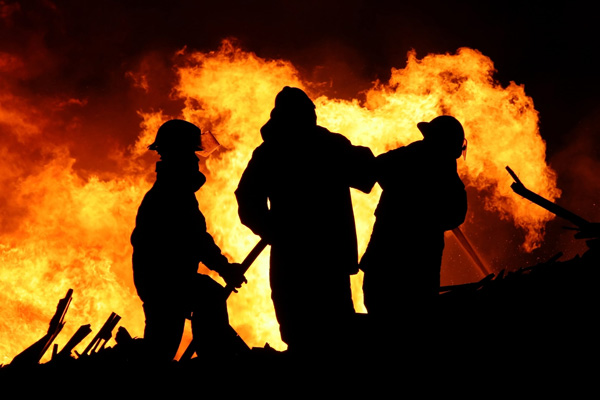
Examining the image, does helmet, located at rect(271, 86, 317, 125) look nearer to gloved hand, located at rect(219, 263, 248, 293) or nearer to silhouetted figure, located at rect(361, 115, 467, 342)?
silhouetted figure, located at rect(361, 115, 467, 342)

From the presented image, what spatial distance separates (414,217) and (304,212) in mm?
1065

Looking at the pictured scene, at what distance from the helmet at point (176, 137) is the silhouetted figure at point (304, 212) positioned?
123 cm

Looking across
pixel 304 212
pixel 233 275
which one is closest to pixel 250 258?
pixel 233 275

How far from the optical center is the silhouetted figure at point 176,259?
4.75 m

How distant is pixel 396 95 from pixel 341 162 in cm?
1076

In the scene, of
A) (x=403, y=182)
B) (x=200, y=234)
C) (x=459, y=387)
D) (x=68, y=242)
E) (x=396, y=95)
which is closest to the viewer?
(x=459, y=387)

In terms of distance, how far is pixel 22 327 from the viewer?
1523 cm

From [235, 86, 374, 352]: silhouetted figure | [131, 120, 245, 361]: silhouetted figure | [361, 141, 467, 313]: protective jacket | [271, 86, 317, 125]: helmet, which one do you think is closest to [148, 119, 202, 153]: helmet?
[131, 120, 245, 361]: silhouetted figure

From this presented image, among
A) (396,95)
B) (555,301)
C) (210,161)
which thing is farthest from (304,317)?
(210,161)

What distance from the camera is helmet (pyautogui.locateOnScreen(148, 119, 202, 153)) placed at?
512 cm

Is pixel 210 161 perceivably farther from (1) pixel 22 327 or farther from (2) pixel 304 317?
(2) pixel 304 317

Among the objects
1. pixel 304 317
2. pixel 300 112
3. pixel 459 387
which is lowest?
pixel 459 387

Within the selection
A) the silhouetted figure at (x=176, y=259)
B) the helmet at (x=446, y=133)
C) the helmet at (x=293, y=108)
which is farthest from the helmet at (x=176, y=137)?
the helmet at (x=446, y=133)

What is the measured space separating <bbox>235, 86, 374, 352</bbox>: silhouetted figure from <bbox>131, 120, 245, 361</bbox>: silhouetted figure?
1.09 metres
